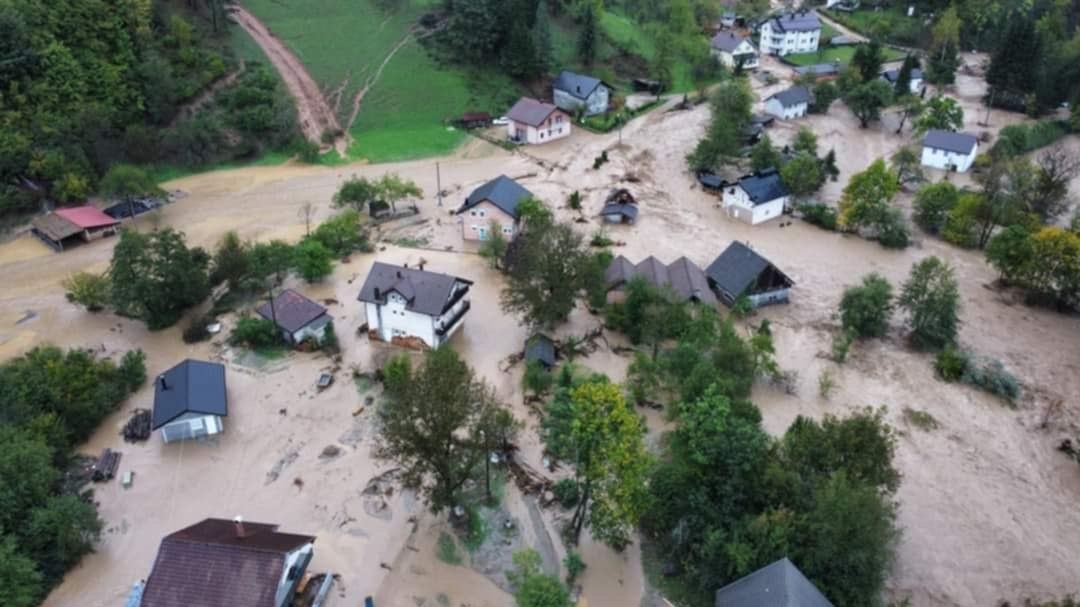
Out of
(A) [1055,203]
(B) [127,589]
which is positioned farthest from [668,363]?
(A) [1055,203]

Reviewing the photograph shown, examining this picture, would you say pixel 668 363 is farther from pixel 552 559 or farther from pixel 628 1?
pixel 628 1

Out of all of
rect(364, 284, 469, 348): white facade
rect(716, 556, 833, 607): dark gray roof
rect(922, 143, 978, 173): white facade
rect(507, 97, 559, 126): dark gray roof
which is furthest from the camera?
rect(507, 97, 559, 126): dark gray roof

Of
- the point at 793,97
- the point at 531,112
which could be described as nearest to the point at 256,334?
the point at 531,112

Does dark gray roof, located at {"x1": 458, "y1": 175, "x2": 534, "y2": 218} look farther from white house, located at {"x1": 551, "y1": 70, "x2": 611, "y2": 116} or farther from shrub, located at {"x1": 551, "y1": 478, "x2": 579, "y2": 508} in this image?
white house, located at {"x1": 551, "y1": 70, "x2": 611, "y2": 116}

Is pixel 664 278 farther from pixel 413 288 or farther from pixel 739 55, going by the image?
pixel 739 55

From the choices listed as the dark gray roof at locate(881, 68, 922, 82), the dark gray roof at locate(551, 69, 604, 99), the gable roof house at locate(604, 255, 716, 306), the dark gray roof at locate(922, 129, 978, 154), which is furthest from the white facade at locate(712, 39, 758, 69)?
the gable roof house at locate(604, 255, 716, 306)

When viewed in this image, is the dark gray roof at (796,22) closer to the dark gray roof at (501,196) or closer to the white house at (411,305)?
the dark gray roof at (501,196)
